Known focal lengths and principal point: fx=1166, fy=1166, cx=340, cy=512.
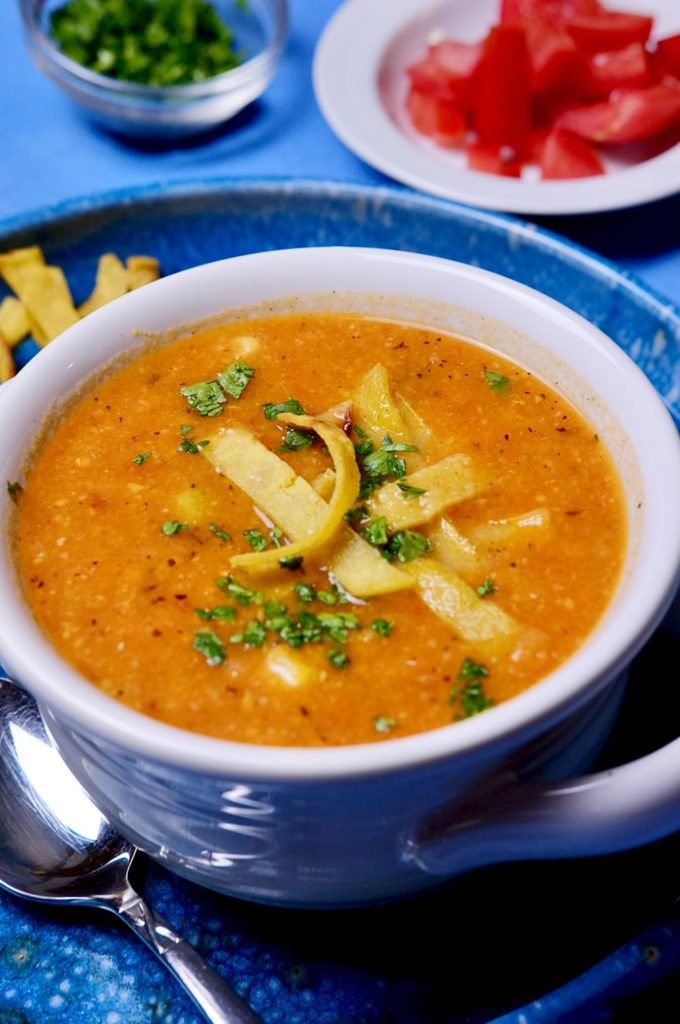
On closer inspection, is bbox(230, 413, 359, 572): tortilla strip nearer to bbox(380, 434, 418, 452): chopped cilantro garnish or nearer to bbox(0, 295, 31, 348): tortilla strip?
bbox(380, 434, 418, 452): chopped cilantro garnish

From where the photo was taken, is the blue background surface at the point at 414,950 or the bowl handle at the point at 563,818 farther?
the blue background surface at the point at 414,950

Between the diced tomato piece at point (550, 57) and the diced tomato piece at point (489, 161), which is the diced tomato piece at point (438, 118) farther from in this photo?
the diced tomato piece at point (550, 57)

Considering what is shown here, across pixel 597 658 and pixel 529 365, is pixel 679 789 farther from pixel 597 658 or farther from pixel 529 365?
pixel 529 365

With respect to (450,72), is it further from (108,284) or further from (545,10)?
(108,284)

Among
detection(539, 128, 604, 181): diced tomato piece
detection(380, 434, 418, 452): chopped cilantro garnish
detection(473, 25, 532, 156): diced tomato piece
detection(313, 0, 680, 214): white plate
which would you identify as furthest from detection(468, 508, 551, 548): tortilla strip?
detection(473, 25, 532, 156): diced tomato piece

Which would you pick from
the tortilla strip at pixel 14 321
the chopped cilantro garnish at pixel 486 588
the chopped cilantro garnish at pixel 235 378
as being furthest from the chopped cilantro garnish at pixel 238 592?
the tortilla strip at pixel 14 321

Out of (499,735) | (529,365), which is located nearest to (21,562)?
(499,735)
